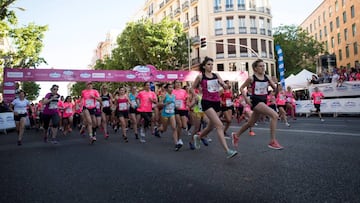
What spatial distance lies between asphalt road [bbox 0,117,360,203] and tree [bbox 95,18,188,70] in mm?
35736

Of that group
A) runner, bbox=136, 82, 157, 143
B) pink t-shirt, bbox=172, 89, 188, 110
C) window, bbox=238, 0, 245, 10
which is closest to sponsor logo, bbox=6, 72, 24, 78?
runner, bbox=136, 82, 157, 143

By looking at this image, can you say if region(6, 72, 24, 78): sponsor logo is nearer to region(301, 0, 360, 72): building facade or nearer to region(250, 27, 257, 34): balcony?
region(250, 27, 257, 34): balcony

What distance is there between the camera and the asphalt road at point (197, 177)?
362 cm

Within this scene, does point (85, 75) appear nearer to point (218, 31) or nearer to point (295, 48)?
point (218, 31)

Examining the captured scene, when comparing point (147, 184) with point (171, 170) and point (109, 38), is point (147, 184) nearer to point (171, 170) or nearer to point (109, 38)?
point (171, 170)

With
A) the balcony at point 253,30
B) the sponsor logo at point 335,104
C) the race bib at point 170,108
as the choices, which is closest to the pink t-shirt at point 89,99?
the race bib at point 170,108

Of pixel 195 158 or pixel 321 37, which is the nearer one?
pixel 195 158

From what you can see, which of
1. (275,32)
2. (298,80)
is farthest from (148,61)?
(275,32)

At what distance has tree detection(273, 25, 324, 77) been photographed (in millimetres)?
57094

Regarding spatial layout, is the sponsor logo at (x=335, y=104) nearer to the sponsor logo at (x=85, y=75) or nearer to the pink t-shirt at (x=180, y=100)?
the pink t-shirt at (x=180, y=100)

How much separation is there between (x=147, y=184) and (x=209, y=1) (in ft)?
155

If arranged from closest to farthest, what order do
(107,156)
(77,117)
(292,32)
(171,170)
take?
(171,170) < (107,156) < (77,117) < (292,32)

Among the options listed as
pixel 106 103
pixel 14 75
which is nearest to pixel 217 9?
pixel 14 75

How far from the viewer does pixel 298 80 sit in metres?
27.3
